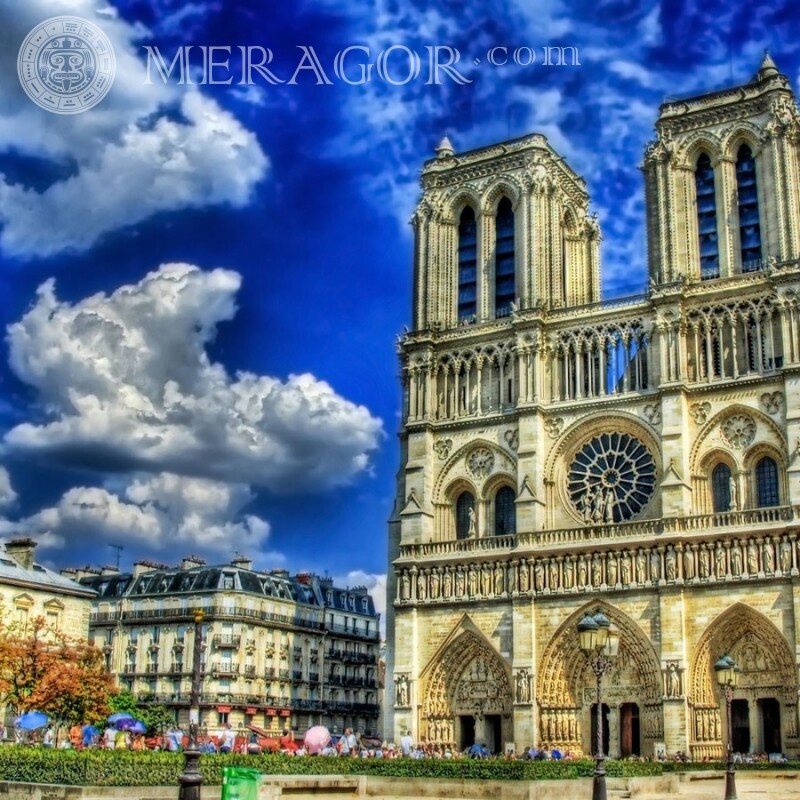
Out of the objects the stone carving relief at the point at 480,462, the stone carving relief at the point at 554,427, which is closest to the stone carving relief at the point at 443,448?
the stone carving relief at the point at 480,462

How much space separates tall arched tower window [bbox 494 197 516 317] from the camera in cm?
5225

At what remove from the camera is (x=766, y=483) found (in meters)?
44.1

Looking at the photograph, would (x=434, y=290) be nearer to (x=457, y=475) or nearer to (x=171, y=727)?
(x=457, y=475)

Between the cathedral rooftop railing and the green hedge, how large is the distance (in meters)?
12.1

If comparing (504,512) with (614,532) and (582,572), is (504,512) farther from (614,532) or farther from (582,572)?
(614,532)

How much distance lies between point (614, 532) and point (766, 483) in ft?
19.3

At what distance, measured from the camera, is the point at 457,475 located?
164 ft

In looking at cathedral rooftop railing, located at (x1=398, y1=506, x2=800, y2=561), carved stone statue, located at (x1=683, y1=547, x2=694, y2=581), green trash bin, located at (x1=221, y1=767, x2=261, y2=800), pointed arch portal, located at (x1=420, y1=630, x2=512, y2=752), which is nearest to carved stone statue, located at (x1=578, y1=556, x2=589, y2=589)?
cathedral rooftop railing, located at (x1=398, y1=506, x2=800, y2=561)

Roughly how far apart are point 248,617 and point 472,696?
54.7 ft

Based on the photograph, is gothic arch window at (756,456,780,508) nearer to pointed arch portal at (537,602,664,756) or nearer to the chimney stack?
pointed arch portal at (537,602,664,756)

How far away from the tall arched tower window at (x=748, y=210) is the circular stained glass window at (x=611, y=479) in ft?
27.8

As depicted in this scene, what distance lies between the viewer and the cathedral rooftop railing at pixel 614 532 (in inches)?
1663

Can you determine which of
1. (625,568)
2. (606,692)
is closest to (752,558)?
(625,568)

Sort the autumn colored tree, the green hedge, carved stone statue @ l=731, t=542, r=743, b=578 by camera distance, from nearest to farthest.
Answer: the green hedge
the autumn colored tree
carved stone statue @ l=731, t=542, r=743, b=578
